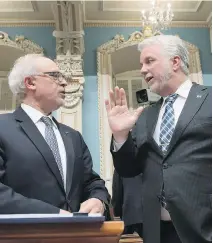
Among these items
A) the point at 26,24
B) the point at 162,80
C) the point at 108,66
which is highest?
the point at 26,24

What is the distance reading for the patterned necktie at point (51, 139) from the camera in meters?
1.66

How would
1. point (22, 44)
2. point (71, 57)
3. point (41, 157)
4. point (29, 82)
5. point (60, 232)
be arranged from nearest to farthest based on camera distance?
point (60, 232), point (41, 157), point (29, 82), point (71, 57), point (22, 44)

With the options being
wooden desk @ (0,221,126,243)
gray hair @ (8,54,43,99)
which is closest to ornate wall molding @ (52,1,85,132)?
gray hair @ (8,54,43,99)

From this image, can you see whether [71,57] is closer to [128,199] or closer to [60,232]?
[128,199]

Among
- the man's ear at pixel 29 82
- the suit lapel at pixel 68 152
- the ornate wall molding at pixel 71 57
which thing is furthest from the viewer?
the ornate wall molding at pixel 71 57

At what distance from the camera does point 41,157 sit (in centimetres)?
160

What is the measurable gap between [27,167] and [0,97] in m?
4.02

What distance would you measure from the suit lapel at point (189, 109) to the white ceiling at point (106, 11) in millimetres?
3489

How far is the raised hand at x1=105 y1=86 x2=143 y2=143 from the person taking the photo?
1.62 m

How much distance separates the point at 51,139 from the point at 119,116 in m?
0.35

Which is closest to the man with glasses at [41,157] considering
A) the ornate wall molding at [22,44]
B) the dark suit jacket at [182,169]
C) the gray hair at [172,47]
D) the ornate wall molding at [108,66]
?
the dark suit jacket at [182,169]

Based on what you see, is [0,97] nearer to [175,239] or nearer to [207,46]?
[207,46]

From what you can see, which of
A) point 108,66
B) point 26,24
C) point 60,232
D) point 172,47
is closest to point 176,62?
point 172,47

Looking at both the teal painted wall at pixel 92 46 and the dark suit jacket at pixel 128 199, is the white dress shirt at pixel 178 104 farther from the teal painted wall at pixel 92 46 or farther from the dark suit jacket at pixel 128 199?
the teal painted wall at pixel 92 46
